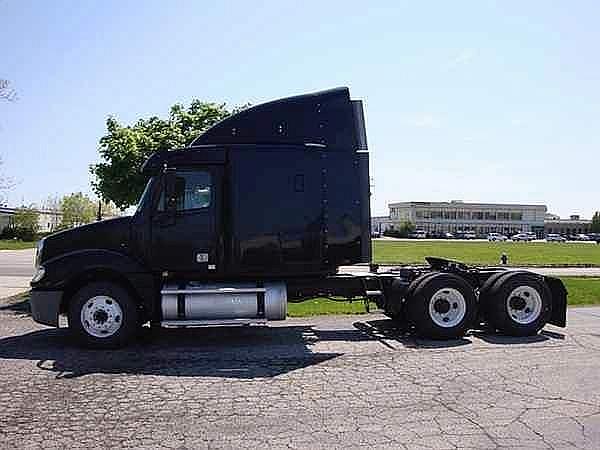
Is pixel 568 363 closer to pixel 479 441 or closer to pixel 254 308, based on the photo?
pixel 479 441

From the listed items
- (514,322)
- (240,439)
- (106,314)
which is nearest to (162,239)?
(106,314)

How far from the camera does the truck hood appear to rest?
10336mm

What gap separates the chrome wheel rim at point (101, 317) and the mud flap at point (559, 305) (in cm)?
730

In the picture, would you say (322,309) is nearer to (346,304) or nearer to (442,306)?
(346,304)

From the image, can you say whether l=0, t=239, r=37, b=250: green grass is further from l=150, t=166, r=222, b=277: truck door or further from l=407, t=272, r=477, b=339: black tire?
l=407, t=272, r=477, b=339: black tire

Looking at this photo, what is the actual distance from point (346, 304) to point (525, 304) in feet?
18.1

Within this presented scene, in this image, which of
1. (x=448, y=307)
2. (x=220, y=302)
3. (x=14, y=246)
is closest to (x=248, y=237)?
(x=220, y=302)

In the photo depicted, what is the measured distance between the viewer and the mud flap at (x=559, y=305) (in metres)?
11.1

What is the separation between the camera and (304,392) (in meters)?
6.98

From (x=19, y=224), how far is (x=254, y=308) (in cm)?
7999

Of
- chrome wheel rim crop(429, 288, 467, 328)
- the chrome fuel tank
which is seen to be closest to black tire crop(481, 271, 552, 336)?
chrome wheel rim crop(429, 288, 467, 328)

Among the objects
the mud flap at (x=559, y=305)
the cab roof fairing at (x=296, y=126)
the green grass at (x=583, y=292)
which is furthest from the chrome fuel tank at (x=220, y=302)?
the green grass at (x=583, y=292)

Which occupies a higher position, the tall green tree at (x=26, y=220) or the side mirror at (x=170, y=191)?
the tall green tree at (x=26, y=220)

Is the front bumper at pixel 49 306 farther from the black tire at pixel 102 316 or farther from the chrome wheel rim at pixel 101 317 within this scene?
the chrome wheel rim at pixel 101 317
